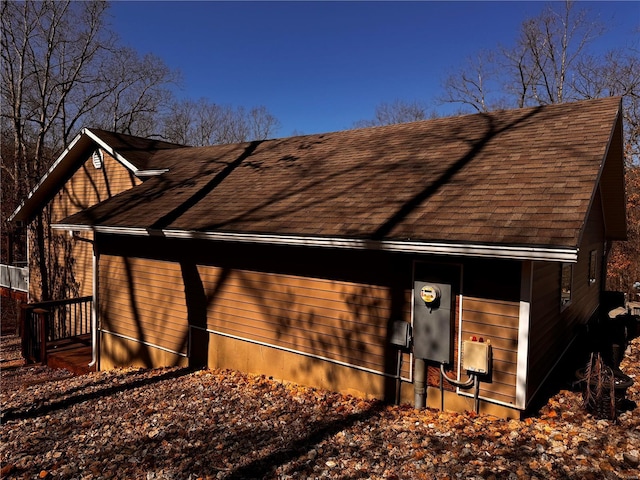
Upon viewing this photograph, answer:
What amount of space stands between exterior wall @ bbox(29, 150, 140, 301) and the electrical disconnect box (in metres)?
10.7

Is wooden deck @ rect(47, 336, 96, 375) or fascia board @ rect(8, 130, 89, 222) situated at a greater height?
fascia board @ rect(8, 130, 89, 222)

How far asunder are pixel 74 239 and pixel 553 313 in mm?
14722

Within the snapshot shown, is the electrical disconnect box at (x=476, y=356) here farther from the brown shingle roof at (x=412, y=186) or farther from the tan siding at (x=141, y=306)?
the tan siding at (x=141, y=306)

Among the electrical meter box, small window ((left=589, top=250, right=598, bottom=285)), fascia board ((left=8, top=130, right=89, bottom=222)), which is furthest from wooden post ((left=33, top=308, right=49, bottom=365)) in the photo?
small window ((left=589, top=250, right=598, bottom=285))

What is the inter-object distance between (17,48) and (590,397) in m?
25.2

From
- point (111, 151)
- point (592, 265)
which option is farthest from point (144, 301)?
point (592, 265)

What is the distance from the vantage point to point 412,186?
6.70 metres

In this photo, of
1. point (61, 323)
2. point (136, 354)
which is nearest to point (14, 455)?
point (136, 354)

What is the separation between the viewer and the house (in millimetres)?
5215

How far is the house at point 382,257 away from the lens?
521 cm

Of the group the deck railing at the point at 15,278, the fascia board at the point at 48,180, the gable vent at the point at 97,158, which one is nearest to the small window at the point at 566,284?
the gable vent at the point at 97,158

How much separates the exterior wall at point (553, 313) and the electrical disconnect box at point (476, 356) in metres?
0.54

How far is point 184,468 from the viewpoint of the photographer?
180 inches

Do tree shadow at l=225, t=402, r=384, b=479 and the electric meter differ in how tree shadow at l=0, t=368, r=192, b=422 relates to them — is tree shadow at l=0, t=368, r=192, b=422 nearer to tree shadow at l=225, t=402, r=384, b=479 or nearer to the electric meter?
tree shadow at l=225, t=402, r=384, b=479
